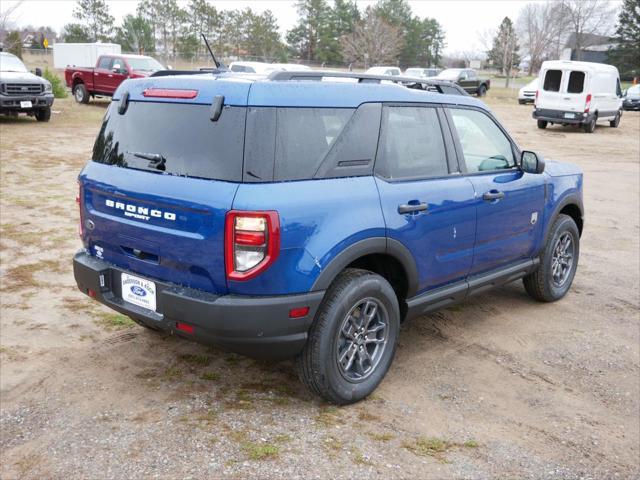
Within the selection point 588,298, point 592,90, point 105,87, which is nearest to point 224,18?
point 105,87

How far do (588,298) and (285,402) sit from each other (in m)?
3.41

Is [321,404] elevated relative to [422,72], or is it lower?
lower

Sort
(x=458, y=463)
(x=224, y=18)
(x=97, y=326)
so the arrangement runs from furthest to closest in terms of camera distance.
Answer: (x=224, y=18), (x=97, y=326), (x=458, y=463)

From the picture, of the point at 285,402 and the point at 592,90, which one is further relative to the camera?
the point at 592,90

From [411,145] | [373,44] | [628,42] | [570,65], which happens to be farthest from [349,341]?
[628,42]

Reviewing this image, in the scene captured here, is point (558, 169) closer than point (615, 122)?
Yes

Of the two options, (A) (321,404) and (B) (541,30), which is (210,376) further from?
(B) (541,30)

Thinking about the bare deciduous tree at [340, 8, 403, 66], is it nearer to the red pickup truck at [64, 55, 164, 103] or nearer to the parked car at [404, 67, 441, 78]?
the parked car at [404, 67, 441, 78]

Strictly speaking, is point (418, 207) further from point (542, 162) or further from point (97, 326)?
point (97, 326)

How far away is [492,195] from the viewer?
4.52 m

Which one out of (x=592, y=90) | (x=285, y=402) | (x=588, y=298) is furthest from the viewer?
(x=592, y=90)

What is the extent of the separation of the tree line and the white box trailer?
44.4 feet

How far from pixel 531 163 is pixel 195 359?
2870 mm

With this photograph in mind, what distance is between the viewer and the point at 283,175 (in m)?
3.30
